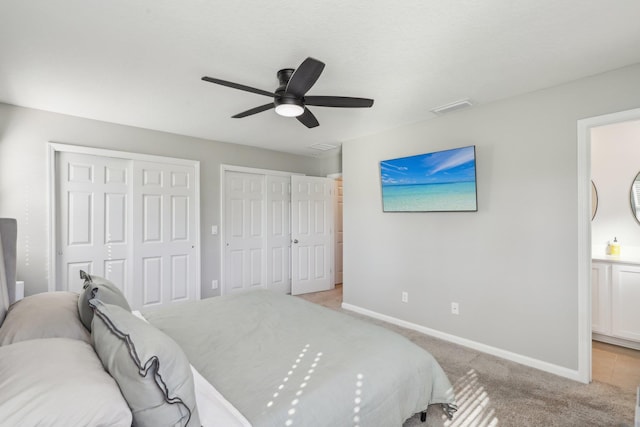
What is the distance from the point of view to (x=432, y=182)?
3.35m

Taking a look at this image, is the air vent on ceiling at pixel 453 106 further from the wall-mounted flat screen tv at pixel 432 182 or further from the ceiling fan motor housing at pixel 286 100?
the ceiling fan motor housing at pixel 286 100

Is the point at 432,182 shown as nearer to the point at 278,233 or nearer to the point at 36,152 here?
the point at 278,233

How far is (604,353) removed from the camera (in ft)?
9.66

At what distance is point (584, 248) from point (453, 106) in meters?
1.67

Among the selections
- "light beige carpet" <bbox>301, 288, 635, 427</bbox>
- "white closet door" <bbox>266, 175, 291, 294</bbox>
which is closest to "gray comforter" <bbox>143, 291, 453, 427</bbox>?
"light beige carpet" <bbox>301, 288, 635, 427</bbox>

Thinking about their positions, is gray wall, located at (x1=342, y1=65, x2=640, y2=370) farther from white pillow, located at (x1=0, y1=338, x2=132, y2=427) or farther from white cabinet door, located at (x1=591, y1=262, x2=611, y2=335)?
white pillow, located at (x1=0, y1=338, x2=132, y2=427)

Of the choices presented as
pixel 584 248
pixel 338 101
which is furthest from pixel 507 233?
pixel 338 101

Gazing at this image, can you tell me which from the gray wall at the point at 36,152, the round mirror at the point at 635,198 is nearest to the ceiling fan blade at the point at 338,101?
the gray wall at the point at 36,152

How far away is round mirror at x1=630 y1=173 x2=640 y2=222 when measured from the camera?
128 inches

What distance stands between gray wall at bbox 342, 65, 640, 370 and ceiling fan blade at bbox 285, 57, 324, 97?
1.97 metres

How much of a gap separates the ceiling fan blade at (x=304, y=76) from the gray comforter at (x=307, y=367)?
5.23 feet

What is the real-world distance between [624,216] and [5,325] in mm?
5111

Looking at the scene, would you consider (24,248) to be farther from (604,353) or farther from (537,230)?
(604,353)

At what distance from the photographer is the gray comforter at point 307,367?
4.21 feet
